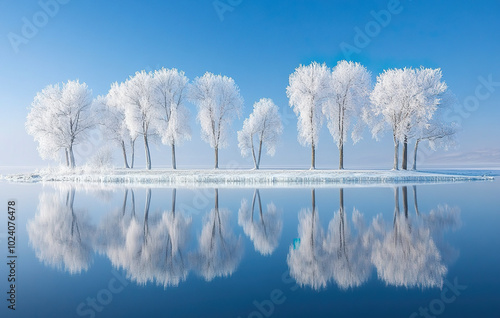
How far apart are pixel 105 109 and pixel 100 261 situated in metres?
49.1

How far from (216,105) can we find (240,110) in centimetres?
374

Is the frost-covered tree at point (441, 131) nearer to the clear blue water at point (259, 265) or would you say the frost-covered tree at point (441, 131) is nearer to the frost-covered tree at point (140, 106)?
the clear blue water at point (259, 265)

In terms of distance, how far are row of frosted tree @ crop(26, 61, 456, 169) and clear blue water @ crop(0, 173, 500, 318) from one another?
28845 mm

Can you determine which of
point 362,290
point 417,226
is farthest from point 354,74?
point 362,290

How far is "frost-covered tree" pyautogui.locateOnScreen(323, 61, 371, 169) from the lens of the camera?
4166cm

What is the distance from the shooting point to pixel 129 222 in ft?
43.2

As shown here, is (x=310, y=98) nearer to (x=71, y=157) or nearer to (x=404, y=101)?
(x=404, y=101)

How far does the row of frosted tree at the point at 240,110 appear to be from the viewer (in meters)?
41.2

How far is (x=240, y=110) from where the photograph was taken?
47250 mm

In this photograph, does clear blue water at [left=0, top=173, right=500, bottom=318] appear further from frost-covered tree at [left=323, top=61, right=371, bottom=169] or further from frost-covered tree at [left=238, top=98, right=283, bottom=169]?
frost-covered tree at [left=238, top=98, right=283, bottom=169]

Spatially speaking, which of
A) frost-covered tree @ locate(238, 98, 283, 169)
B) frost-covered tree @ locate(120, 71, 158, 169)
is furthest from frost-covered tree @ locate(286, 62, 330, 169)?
frost-covered tree @ locate(120, 71, 158, 169)

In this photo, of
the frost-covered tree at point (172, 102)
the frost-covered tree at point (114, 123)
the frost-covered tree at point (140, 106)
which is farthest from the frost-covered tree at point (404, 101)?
the frost-covered tree at point (114, 123)

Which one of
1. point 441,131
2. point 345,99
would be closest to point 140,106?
point 345,99

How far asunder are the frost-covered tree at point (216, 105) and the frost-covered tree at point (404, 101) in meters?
18.9
